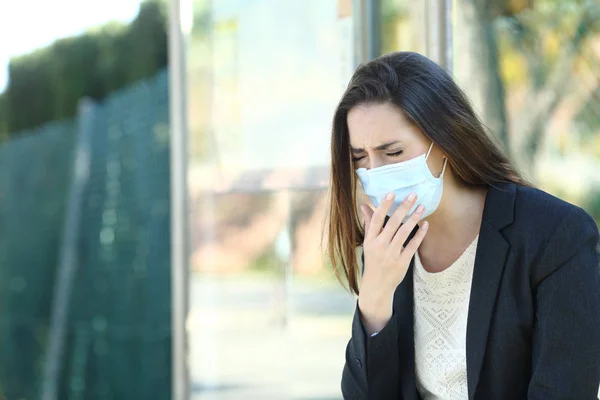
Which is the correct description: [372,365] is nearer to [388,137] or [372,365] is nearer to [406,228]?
[406,228]

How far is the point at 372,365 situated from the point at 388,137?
1.60ft

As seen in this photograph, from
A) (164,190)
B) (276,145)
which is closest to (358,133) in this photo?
(276,145)

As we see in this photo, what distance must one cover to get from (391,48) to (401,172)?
119 cm

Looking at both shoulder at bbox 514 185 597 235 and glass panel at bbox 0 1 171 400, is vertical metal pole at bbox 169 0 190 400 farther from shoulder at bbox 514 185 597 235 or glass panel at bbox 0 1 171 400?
shoulder at bbox 514 185 597 235

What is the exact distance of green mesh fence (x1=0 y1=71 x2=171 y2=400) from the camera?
445 centimetres

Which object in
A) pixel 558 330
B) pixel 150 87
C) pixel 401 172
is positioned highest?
pixel 150 87

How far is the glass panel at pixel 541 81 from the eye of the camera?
8.09ft

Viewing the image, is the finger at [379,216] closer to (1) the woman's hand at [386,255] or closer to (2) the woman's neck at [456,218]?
(1) the woman's hand at [386,255]

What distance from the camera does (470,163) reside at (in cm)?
190

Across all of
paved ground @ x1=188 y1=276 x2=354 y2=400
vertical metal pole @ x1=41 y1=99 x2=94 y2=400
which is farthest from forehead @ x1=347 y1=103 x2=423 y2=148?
vertical metal pole @ x1=41 y1=99 x2=94 y2=400

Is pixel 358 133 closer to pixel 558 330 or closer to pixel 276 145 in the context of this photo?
pixel 558 330

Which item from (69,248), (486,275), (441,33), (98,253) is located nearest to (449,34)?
(441,33)

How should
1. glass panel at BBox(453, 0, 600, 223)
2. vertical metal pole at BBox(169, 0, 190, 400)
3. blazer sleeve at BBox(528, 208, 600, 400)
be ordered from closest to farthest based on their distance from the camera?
blazer sleeve at BBox(528, 208, 600, 400), glass panel at BBox(453, 0, 600, 223), vertical metal pole at BBox(169, 0, 190, 400)

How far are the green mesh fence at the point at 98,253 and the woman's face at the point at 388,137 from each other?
2.53m
